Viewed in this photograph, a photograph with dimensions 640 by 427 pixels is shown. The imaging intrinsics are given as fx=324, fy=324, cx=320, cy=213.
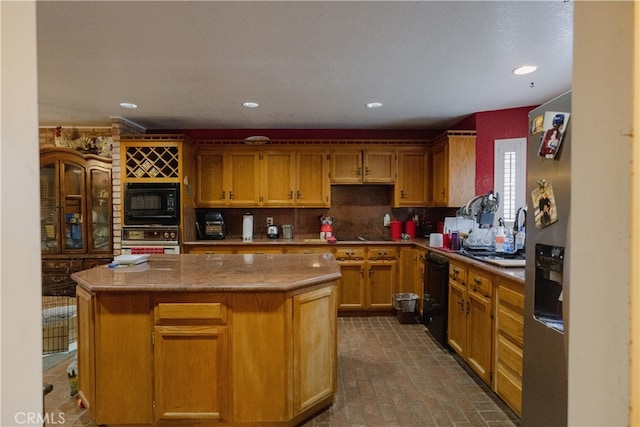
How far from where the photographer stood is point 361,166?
4480mm

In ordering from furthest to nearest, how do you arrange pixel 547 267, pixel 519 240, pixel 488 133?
pixel 488 133 → pixel 519 240 → pixel 547 267

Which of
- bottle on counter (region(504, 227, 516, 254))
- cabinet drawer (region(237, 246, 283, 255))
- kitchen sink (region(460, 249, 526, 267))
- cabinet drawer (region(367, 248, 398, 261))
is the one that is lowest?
cabinet drawer (region(367, 248, 398, 261))

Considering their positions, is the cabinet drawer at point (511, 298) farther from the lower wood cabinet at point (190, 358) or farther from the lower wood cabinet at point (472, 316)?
the lower wood cabinet at point (190, 358)

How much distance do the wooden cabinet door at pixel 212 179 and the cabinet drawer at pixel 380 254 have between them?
2.10 m

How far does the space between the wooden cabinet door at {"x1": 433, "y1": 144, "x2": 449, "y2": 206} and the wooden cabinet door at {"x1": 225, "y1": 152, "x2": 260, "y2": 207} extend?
240 centimetres

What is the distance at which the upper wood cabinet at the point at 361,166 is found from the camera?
4.48 meters

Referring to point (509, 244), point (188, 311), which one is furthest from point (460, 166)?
point (188, 311)

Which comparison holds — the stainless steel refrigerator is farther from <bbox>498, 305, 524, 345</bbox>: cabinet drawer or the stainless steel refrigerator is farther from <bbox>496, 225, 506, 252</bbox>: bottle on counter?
<bbox>496, 225, 506, 252</bbox>: bottle on counter

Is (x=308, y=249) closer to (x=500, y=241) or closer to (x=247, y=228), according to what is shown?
(x=247, y=228)

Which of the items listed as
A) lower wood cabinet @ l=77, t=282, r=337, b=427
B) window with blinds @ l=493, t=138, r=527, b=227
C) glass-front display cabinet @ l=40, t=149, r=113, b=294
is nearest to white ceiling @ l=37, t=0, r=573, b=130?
window with blinds @ l=493, t=138, r=527, b=227

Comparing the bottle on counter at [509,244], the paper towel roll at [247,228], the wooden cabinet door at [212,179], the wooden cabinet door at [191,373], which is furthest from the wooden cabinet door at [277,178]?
the wooden cabinet door at [191,373]

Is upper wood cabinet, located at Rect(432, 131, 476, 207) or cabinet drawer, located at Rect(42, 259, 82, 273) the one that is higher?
upper wood cabinet, located at Rect(432, 131, 476, 207)

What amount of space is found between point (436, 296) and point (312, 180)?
218 cm

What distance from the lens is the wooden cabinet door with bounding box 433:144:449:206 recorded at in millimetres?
3990
